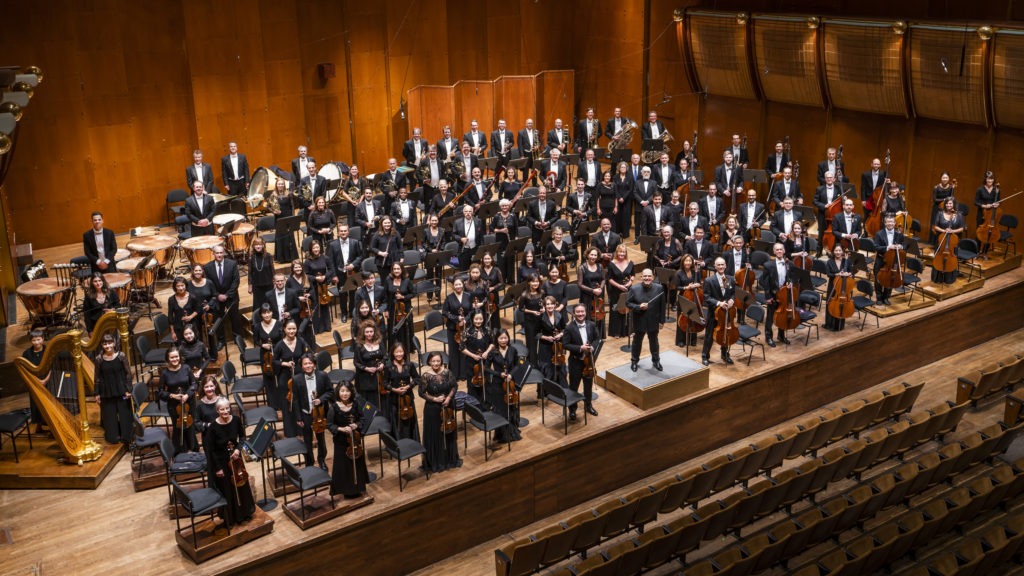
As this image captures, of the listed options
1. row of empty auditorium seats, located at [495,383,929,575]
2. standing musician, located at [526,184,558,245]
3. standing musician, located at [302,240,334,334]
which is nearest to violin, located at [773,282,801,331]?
row of empty auditorium seats, located at [495,383,929,575]

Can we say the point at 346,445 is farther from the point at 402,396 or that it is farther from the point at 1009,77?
the point at 1009,77

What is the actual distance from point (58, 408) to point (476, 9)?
10.5 m

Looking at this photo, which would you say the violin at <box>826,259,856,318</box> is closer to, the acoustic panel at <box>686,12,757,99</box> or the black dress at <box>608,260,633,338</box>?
the black dress at <box>608,260,633,338</box>

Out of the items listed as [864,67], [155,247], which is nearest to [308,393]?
[155,247]

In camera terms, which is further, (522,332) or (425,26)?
(425,26)

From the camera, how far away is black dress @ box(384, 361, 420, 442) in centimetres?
895

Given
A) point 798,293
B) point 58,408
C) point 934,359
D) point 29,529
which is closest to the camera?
point 29,529

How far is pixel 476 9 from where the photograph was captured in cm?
1727

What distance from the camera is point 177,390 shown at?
29.0 ft

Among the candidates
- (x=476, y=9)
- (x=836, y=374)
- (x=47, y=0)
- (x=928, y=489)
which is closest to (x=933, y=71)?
(x=836, y=374)

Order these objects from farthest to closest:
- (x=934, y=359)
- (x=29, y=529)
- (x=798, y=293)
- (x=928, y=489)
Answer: (x=934, y=359)
(x=798, y=293)
(x=928, y=489)
(x=29, y=529)

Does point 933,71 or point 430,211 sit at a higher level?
point 933,71

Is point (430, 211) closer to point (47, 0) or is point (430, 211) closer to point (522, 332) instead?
point (522, 332)

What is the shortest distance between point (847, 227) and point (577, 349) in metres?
4.53
